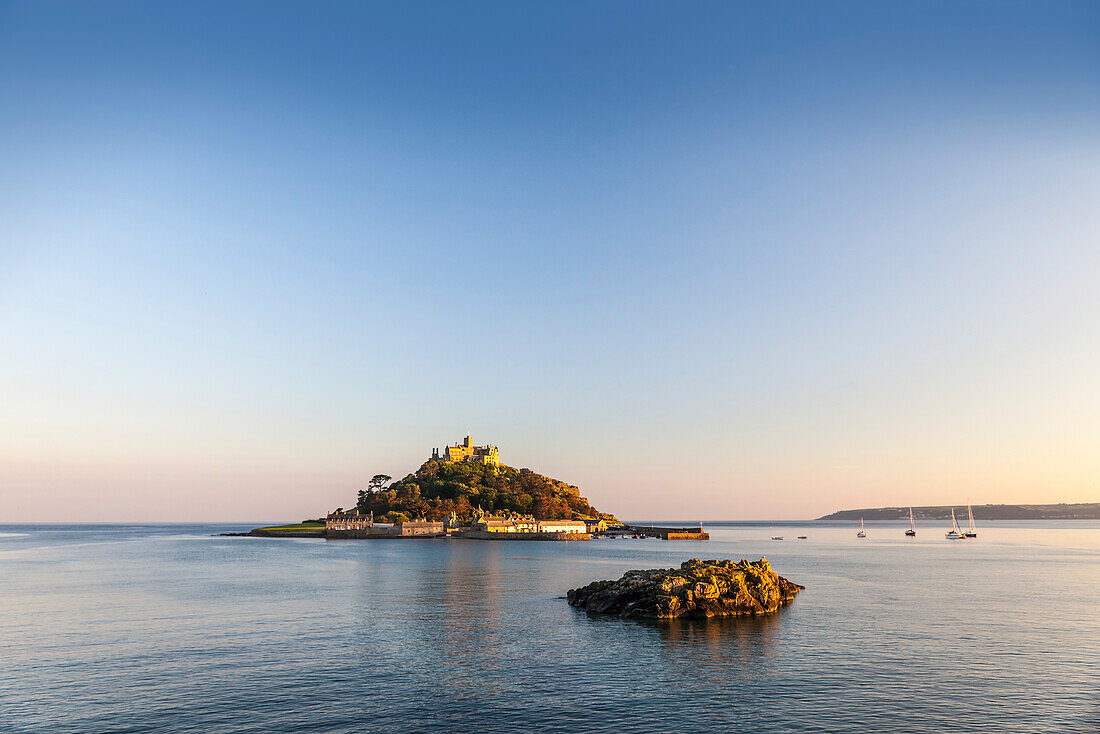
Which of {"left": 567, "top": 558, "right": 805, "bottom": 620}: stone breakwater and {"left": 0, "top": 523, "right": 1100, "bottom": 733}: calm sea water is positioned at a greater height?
{"left": 567, "top": 558, "right": 805, "bottom": 620}: stone breakwater

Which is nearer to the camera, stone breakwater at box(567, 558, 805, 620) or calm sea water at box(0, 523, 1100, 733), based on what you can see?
calm sea water at box(0, 523, 1100, 733)

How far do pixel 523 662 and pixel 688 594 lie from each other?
2580 cm

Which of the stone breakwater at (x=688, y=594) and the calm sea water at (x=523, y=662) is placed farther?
the stone breakwater at (x=688, y=594)

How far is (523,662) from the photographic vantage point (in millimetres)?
49094

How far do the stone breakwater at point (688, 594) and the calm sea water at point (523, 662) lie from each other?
3140 mm

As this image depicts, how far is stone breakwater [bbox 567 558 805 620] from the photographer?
69.1 metres

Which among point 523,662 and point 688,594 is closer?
point 523,662

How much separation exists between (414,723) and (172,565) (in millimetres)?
121173

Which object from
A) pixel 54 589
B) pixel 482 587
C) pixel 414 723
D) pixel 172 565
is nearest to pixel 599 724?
pixel 414 723

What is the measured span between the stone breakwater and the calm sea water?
314 centimetres

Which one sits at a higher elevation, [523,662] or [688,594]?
[688,594]

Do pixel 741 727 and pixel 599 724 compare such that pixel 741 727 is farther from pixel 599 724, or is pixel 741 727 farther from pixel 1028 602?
pixel 1028 602

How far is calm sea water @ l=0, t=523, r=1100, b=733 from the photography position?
3684cm

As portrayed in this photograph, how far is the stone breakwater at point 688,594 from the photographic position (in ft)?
227
